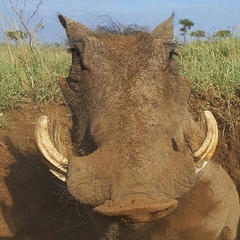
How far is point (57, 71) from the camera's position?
6258 millimetres

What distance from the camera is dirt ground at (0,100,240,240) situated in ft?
15.1

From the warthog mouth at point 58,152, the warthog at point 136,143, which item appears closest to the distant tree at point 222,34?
the warthog at point 136,143

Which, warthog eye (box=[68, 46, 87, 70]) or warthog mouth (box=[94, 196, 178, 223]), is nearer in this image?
warthog mouth (box=[94, 196, 178, 223])

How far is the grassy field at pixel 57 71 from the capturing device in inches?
211

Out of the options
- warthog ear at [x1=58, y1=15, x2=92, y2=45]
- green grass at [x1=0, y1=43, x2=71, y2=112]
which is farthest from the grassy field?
warthog ear at [x1=58, y1=15, x2=92, y2=45]

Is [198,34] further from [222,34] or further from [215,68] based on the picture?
[215,68]

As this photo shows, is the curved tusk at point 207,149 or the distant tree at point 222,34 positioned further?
the distant tree at point 222,34

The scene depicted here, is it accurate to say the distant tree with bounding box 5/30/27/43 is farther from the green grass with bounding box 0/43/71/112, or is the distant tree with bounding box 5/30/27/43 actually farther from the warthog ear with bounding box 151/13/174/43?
the warthog ear with bounding box 151/13/174/43

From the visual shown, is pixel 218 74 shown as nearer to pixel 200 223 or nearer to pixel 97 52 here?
pixel 200 223

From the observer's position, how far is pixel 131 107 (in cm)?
265

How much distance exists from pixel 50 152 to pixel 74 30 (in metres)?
1.06

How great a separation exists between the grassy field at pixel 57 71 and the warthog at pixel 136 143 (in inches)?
58.7

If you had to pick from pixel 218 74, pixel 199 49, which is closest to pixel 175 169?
pixel 218 74

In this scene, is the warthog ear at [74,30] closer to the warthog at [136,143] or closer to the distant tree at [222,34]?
the warthog at [136,143]
